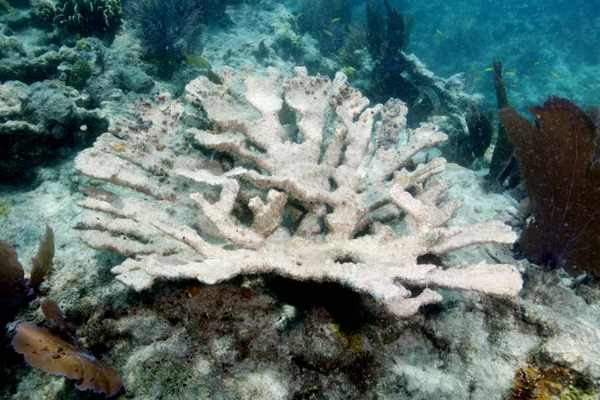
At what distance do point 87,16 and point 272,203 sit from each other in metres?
6.61

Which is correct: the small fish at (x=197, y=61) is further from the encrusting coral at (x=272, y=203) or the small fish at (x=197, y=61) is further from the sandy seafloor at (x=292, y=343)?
the sandy seafloor at (x=292, y=343)

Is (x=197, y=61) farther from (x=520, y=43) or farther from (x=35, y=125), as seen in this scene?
(x=520, y=43)

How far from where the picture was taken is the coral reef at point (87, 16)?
6.22m

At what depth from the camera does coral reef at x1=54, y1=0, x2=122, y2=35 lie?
20.4 ft

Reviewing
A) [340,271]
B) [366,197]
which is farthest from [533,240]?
[340,271]

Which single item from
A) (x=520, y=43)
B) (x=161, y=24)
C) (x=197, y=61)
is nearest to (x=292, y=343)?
(x=197, y=61)

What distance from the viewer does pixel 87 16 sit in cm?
628

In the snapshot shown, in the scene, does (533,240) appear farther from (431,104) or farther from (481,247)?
(431,104)

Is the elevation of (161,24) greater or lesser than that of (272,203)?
lesser

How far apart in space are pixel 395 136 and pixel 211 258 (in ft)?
9.46

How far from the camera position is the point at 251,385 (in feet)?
5.82

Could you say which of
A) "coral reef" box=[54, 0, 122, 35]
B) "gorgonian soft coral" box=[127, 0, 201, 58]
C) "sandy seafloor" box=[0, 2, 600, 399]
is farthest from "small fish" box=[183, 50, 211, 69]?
"sandy seafloor" box=[0, 2, 600, 399]

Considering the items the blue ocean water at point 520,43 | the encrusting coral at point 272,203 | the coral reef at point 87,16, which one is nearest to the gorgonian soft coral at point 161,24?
the coral reef at point 87,16

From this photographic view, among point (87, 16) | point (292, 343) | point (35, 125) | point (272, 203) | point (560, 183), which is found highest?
point (560, 183)
